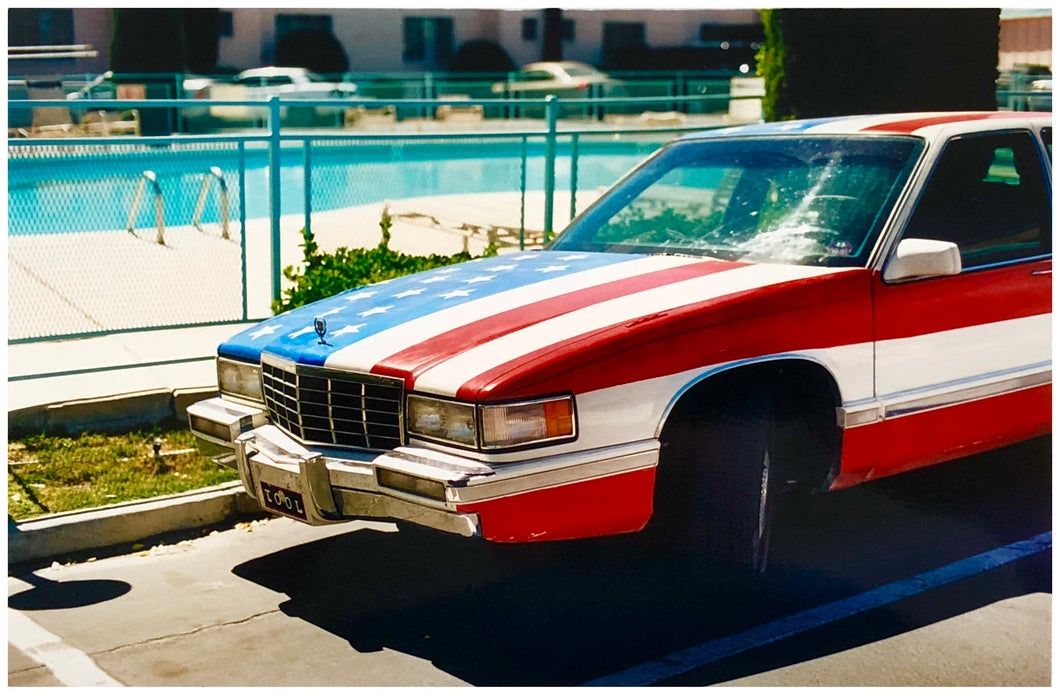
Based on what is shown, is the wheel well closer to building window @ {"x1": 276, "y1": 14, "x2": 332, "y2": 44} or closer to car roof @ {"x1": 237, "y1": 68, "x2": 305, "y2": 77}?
car roof @ {"x1": 237, "y1": 68, "x2": 305, "y2": 77}

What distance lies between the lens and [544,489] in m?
4.18

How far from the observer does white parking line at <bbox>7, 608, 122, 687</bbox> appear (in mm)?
4211

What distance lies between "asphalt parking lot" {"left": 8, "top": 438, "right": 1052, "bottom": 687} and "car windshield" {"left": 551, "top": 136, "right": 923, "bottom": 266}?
1.24 m

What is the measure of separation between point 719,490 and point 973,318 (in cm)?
143

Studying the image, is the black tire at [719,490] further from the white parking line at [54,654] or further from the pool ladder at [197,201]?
the pool ladder at [197,201]

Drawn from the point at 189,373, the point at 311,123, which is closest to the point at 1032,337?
the point at 189,373

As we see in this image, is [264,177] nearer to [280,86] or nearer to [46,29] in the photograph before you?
[46,29]

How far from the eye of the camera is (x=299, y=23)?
29484mm

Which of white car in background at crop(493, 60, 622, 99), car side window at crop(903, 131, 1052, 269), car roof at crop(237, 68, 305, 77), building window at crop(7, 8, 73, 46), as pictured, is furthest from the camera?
white car in background at crop(493, 60, 622, 99)

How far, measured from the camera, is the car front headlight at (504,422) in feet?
13.5

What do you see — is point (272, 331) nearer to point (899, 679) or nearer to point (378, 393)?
point (378, 393)

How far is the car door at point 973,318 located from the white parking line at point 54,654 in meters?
2.93

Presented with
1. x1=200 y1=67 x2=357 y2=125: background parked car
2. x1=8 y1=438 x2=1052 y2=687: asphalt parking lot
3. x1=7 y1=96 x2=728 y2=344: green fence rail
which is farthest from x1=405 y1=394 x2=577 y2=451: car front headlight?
x1=200 y1=67 x2=357 y2=125: background parked car

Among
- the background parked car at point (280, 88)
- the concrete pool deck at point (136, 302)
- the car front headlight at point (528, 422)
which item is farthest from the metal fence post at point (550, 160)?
the background parked car at point (280, 88)
